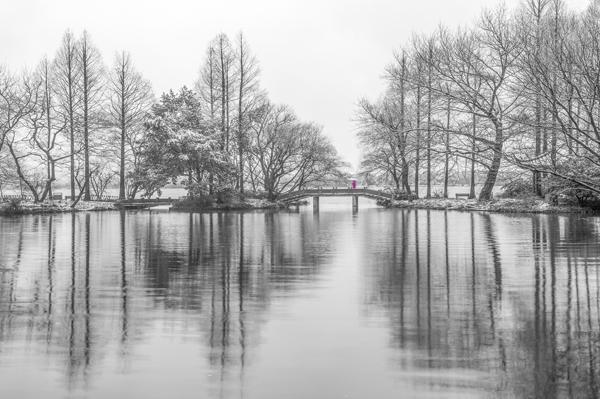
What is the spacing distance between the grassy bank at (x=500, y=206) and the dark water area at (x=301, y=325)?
24.4 meters

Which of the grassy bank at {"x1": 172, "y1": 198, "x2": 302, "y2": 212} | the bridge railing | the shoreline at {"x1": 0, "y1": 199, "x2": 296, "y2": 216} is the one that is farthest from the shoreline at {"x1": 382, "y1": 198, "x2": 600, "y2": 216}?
the grassy bank at {"x1": 172, "y1": 198, "x2": 302, "y2": 212}

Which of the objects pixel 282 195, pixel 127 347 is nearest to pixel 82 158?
pixel 282 195

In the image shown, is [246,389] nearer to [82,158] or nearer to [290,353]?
[290,353]

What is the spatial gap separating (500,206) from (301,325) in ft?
126

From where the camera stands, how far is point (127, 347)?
22.1 ft

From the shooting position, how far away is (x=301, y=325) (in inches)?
307

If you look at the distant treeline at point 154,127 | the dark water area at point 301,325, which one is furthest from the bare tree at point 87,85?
the dark water area at point 301,325

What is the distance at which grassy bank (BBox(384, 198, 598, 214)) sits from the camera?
126 ft

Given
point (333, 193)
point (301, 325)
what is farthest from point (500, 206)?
point (301, 325)

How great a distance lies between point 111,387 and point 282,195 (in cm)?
5318

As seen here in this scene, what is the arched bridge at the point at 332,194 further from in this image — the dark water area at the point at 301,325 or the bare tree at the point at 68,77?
the dark water area at the point at 301,325

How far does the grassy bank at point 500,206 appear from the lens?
38381 millimetres

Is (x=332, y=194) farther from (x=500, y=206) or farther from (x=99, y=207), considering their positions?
(x=99, y=207)

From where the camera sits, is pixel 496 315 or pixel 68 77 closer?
Result: pixel 496 315
